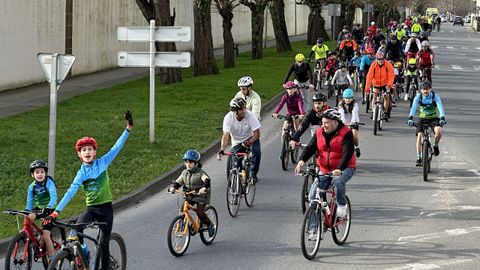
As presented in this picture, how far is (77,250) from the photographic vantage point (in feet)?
29.7

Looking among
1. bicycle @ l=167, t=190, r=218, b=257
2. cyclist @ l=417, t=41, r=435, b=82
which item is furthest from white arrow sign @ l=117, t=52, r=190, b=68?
cyclist @ l=417, t=41, r=435, b=82

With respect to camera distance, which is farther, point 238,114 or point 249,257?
point 238,114

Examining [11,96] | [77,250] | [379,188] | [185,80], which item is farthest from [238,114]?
[185,80]

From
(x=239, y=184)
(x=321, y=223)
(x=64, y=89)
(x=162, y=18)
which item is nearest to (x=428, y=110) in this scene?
(x=239, y=184)

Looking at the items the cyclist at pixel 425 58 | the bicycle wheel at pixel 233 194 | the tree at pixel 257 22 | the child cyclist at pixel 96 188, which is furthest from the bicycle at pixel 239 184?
the tree at pixel 257 22

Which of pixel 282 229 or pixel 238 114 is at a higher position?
pixel 238 114

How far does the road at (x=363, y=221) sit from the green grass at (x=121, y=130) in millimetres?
1067

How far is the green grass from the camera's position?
52.1 ft

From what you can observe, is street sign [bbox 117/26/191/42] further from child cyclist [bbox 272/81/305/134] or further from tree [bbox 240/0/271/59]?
tree [bbox 240/0/271/59]

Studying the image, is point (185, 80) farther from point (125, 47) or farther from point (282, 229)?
point (282, 229)

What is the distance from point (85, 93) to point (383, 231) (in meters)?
19.8

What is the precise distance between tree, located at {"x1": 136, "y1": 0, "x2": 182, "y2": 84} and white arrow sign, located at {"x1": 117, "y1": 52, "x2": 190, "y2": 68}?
1021 centimetres

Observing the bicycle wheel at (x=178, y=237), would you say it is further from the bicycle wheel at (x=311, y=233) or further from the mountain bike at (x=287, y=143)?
the mountain bike at (x=287, y=143)

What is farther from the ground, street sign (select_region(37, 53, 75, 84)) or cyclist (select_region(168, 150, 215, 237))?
street sign (select_region(37, 53, 75, 84))
